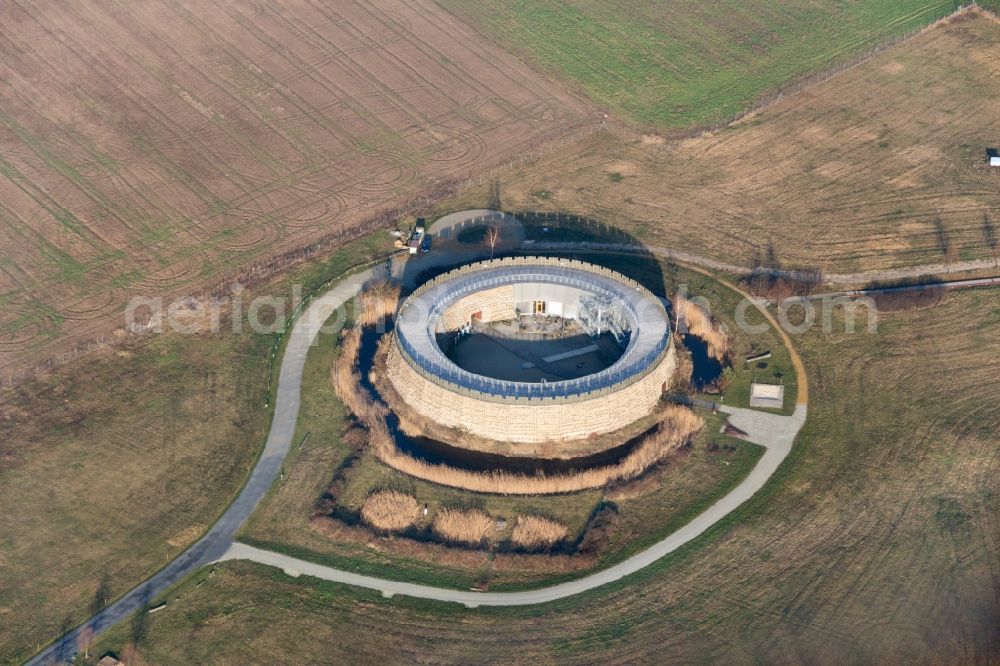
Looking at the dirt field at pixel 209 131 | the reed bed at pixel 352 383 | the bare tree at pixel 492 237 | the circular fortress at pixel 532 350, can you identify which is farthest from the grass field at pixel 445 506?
the dirt field at pixel 209 131

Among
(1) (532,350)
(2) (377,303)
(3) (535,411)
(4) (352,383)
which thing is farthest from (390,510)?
(2) (377,303)

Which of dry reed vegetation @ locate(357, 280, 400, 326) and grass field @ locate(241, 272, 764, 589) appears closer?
grass field @ locate(241, 272, 764, 589)

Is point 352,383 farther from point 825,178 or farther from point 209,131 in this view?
point 825,178

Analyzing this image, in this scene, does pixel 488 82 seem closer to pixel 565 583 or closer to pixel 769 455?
pixel 769 455

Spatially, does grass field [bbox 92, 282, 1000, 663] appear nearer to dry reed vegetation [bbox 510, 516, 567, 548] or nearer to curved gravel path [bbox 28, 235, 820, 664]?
curved gravel path [bbox 28, 235, 820, 664]

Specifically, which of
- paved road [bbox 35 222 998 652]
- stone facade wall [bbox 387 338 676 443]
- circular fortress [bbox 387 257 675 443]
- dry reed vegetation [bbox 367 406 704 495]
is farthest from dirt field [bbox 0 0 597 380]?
dry reed vegetation [bbox 367 406 704 495]

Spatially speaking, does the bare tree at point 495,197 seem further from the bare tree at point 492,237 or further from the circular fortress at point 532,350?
the circular fortress at point 532,350
